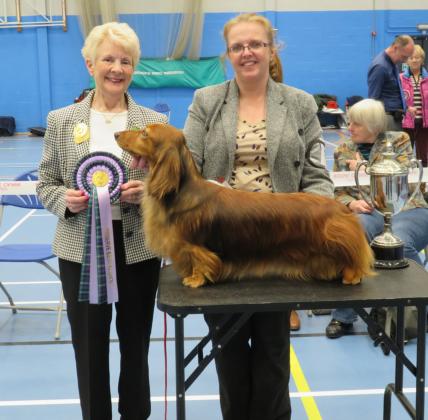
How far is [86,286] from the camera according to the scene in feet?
8.24

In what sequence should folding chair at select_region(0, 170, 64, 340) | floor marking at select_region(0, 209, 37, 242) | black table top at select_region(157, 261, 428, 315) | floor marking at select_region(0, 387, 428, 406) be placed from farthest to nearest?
floor marking at select_region(0, 209, 37, 242)
folding chair at select_region(0, 170, 64, 340)
floor marking at select_region(0, 387, 428, 406)
black table top at select_region(157, 261, 428, 315)

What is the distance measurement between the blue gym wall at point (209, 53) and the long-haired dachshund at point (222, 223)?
14450 millimetres

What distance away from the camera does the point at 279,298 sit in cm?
213

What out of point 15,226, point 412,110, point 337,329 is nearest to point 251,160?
point 337,329

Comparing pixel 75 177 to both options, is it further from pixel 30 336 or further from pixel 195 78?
pixel 195 78

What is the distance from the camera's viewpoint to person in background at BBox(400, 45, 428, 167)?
310 inches

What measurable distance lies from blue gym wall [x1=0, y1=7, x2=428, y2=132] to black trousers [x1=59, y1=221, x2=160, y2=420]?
14090 millimetres

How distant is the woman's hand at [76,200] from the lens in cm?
246

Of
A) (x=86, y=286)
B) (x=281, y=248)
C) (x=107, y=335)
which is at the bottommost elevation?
(x=107, y=335)

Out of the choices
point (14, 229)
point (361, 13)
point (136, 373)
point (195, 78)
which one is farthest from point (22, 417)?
point (361, 13)

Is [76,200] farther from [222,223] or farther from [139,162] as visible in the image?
[222,223]

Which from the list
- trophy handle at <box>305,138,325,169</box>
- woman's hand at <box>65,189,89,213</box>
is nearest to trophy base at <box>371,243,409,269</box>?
trophy handle at <box>305,138,325,169</box>

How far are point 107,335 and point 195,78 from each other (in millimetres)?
14068

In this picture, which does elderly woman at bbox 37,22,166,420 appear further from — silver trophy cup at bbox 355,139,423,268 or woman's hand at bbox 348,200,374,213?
woman's hand at bbox 348,200,374,213
